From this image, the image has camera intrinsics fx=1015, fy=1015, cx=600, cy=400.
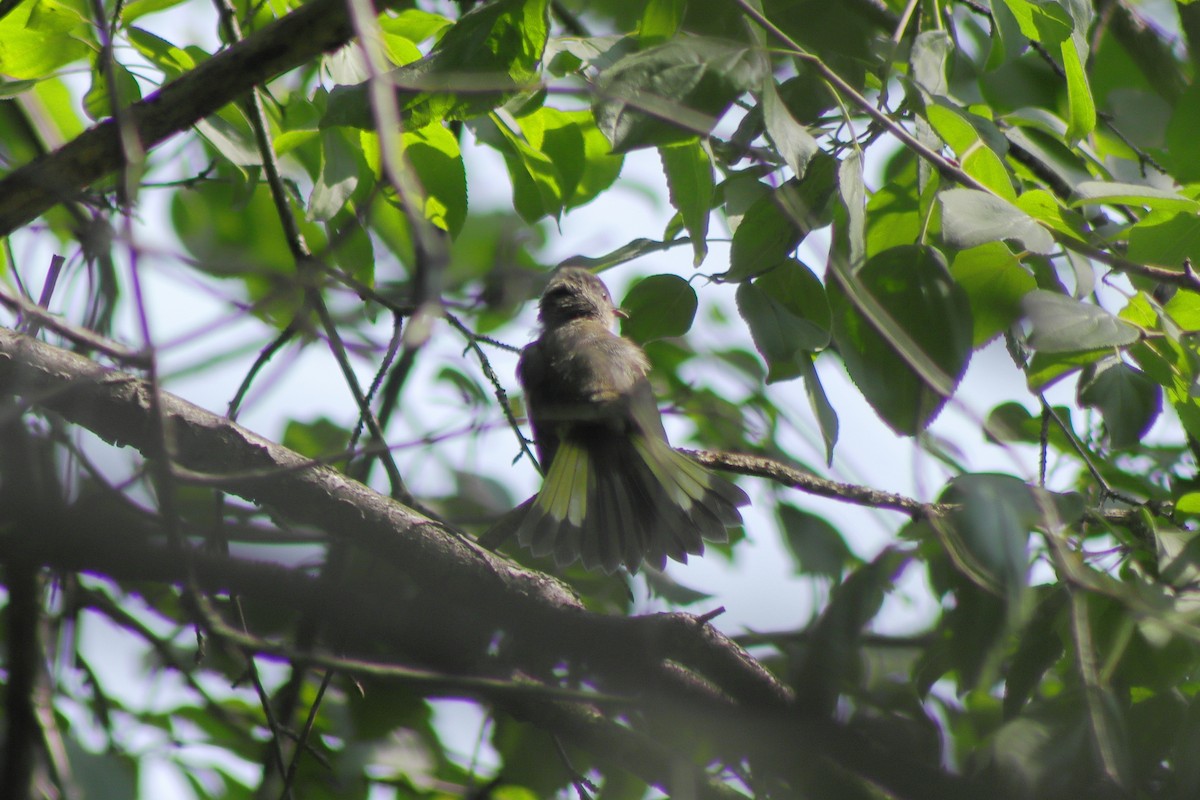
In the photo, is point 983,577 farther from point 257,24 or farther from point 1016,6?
point 257,24

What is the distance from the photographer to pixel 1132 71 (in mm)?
3900

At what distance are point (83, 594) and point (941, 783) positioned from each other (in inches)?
62.7

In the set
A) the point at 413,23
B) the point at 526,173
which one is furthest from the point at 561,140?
the point at 413,23

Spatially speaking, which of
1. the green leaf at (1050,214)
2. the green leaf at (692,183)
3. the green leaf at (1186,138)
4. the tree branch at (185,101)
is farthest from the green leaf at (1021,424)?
the tree branch at (185,101)

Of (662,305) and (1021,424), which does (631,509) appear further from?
(1021,424)

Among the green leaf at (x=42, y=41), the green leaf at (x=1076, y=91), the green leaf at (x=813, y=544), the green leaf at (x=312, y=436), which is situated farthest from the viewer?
the green leaf at (x=312, y=436)

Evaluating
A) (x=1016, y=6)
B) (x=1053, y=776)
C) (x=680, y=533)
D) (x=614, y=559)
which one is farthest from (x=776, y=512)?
(x=1053, y=776)

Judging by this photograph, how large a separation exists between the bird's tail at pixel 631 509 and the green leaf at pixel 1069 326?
1361 millimetres

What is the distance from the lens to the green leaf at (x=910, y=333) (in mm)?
1836

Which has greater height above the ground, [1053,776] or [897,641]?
[897,641]

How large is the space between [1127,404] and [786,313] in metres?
0.75

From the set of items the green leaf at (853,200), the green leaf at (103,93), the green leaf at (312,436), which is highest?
the green leaf at (103,93)

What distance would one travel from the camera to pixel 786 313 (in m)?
2.17

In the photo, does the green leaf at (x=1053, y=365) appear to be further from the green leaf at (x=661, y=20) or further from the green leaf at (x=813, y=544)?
the green leaf at (x=661, y=20)
